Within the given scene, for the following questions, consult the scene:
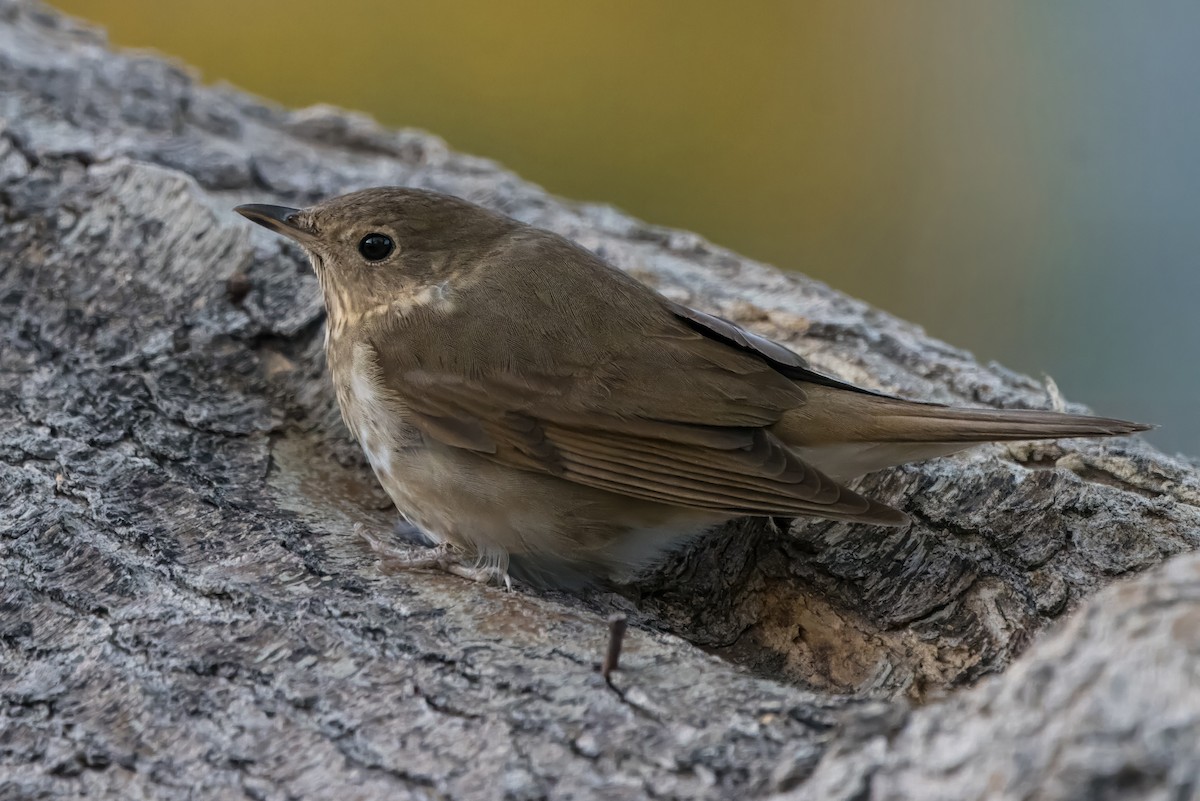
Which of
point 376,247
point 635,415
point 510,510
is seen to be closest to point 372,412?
point 510,510

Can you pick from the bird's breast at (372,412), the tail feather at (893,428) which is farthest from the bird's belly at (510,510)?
the tail feather at (893,428)

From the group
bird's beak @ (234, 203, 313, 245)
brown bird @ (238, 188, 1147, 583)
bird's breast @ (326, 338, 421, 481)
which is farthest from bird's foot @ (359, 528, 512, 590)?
bird's beak @ (234, 203, 313, 245)

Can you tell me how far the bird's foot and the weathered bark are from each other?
66 mm

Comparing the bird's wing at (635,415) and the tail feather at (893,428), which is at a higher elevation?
the tail feather at (893,428)

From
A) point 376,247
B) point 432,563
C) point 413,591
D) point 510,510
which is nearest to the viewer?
point 413,591

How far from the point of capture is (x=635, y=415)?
2896 millimetres

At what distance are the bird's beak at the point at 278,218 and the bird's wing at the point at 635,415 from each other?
0.70 metres

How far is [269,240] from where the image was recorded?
3891 millimetres

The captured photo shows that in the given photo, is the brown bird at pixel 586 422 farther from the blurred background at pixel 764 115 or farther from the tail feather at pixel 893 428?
the blurred background at pixel 764 115

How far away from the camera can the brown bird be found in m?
2.78

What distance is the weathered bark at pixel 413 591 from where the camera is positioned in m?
1.63

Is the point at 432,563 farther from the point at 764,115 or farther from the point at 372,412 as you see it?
the point at 764,115

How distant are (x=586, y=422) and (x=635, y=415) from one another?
129mm

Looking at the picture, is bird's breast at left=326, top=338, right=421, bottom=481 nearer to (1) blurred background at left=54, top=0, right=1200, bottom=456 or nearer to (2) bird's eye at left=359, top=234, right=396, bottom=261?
(2) bird's eye at left=359, top=234, right=396, bottom=261
